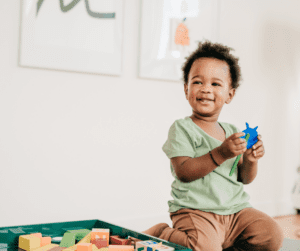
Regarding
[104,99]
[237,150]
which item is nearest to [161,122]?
[104,99]

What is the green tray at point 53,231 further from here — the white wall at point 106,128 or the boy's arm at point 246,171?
the white wall at point 106,128

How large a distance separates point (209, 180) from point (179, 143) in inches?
5.4

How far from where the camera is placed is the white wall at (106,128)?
57.2 inches

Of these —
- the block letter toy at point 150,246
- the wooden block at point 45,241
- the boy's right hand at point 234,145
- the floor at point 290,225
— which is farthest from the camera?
the floor at point 290,225

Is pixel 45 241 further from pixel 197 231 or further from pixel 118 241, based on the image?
pixel 197 231

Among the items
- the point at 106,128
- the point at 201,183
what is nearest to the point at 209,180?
the point at 201,183

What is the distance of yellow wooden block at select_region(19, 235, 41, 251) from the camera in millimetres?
731

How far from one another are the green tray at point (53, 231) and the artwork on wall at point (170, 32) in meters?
1.00

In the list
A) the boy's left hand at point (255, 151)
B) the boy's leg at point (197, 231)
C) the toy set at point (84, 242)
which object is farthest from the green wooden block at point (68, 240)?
the boy's left hand at point (255, 151)

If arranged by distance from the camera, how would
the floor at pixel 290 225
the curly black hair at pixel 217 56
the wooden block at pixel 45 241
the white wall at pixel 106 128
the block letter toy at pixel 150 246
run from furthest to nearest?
the floor at pixel 290 225 < the white wall at pixel 106 128 < the curly black hair at pixel 217 56 < the wooden block at pixel 45 241 < the block letter toy at pixel 150 246

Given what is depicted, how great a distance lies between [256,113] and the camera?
2.24 metres

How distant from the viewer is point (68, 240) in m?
0.77

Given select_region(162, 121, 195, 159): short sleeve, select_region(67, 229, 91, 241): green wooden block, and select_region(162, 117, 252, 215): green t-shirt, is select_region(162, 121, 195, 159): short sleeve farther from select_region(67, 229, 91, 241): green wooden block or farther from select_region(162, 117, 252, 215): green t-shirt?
select_region(67, 229, 91, 241): green wooden block

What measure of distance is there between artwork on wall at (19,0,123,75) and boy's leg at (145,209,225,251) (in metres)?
0.88
